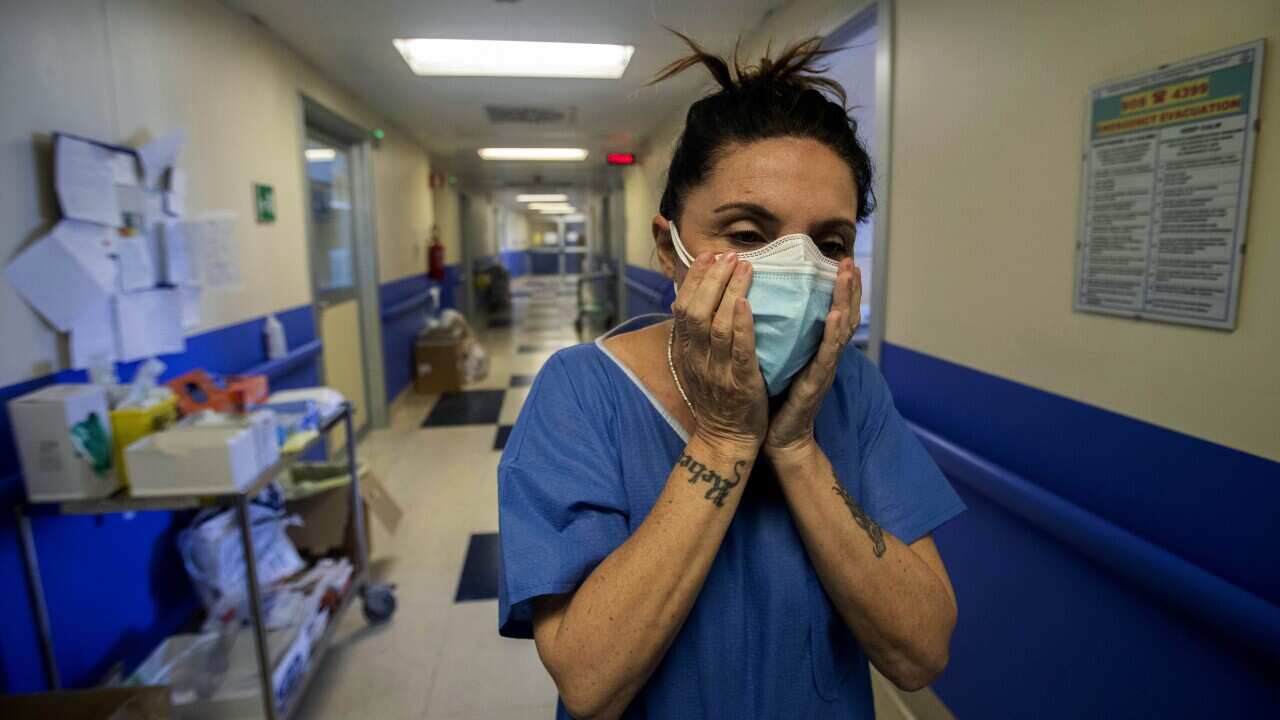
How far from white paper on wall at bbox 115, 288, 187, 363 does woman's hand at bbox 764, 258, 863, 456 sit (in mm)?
2081

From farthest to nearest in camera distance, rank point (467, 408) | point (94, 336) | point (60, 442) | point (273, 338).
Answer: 1. point (467, 408)
2. point (273, 338)
3. point (94, 336)
4. point (60, 442)

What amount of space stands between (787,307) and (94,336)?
2057 millimetres

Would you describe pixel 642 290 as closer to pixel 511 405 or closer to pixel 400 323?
pixel 511 405

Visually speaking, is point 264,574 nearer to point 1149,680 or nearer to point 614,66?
point 1149,680

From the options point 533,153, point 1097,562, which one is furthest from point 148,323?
point 533,153

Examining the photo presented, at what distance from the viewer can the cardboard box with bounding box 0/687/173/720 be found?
4.34ft

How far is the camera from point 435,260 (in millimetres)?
6762

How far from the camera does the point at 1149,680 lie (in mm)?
1163

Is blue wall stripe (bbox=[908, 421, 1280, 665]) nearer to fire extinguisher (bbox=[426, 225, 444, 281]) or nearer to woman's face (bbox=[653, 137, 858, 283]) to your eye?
woman's face (bbox=[653, 137, 858, 283])

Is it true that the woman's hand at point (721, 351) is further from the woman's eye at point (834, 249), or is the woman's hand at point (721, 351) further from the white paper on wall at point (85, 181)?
the white paper on wall at point (85, 181)

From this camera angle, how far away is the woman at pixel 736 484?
679mm

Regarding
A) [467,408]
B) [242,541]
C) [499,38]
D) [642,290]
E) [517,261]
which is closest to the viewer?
[242,541]

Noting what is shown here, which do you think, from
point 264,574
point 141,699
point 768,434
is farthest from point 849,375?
point 264,574

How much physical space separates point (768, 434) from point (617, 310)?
806 cm
